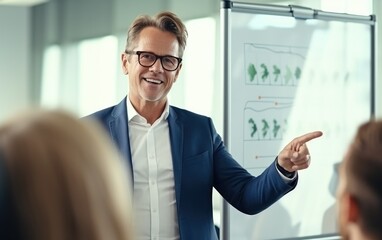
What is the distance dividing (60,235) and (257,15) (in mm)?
3281

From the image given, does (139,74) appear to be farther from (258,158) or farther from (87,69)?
(87,69)

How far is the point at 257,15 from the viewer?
3959 mm

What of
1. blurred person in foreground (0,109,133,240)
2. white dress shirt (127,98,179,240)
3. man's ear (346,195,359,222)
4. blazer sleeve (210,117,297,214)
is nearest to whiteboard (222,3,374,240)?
blazer sleeve (210,117,297,214)

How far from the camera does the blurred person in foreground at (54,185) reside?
785 mm

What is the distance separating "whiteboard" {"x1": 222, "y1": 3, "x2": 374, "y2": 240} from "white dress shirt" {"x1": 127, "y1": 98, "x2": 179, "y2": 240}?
108cm

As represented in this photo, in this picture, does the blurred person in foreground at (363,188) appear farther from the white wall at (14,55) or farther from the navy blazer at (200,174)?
the white wall at (14,55)

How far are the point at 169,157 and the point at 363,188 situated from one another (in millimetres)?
1602

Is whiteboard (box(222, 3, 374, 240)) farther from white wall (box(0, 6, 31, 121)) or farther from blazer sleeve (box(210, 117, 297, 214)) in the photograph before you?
white wall (box(0, 6, 31, 121))

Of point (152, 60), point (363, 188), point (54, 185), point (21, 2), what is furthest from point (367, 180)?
point (21, 2)

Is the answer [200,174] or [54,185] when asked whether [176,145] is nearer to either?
[200,174]

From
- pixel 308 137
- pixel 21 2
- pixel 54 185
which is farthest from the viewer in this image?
pixel 21 2

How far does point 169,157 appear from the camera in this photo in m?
2.77

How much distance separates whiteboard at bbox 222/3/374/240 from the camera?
12.7 ft

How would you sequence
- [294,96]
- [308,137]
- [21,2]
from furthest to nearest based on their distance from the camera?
[21,2]
[294,96]
[308,137]
